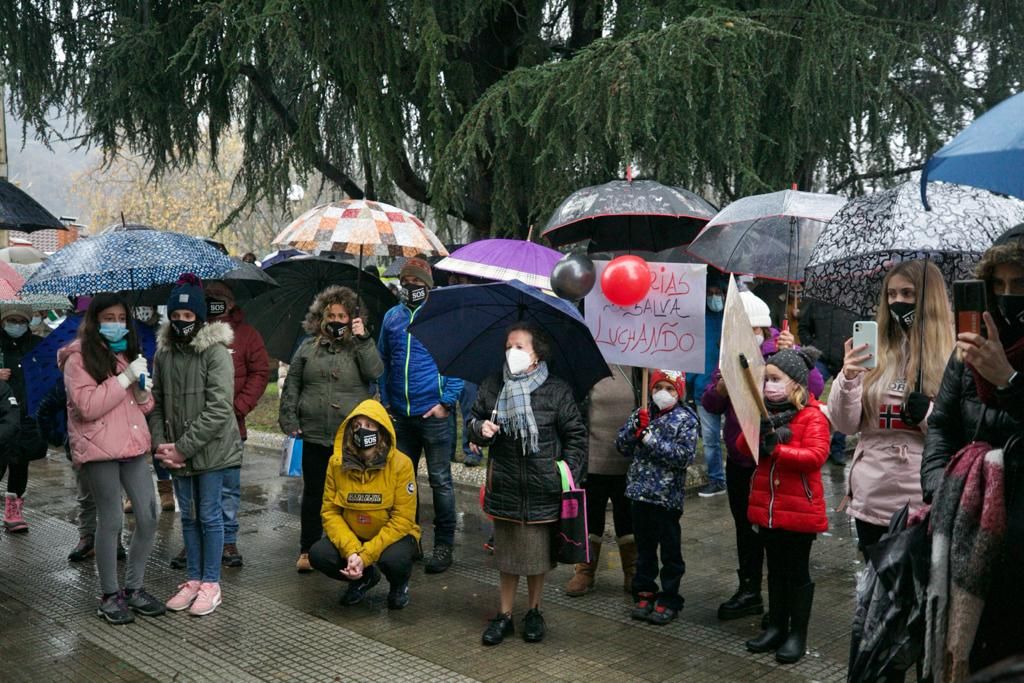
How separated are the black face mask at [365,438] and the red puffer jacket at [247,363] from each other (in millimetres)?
2062

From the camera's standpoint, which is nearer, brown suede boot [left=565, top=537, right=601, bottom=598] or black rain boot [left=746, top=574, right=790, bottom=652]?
black rain boot [left=746, top=574, right=790, bottom=652]

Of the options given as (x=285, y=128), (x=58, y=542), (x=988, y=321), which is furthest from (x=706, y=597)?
(x=285, y=128)

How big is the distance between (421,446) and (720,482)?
3.16m

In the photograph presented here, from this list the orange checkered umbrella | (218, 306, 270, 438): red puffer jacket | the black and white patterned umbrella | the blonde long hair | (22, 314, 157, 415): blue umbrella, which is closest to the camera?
the blonde long hair

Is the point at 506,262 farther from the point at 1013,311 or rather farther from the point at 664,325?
the point at 1013,311

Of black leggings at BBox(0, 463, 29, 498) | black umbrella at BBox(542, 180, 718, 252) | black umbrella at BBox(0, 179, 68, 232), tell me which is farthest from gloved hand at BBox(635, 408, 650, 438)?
black leggings at BBox(0, 463, 29, 498)

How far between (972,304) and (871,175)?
324 inches

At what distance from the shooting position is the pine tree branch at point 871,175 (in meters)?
9.91

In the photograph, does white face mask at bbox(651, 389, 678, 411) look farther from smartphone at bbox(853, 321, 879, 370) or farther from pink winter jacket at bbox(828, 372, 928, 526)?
smartphone at bbox(853, 321, 879, 370)

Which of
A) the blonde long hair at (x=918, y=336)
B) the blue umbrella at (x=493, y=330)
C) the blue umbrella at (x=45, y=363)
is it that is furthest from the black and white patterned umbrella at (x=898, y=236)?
the blue umbrella at (x=45, y=363)

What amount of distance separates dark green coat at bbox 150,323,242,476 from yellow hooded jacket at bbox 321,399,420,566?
68cm

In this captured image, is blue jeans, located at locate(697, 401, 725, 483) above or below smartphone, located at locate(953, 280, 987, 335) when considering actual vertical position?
below

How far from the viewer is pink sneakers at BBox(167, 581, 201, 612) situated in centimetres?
562

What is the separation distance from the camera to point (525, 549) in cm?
514
